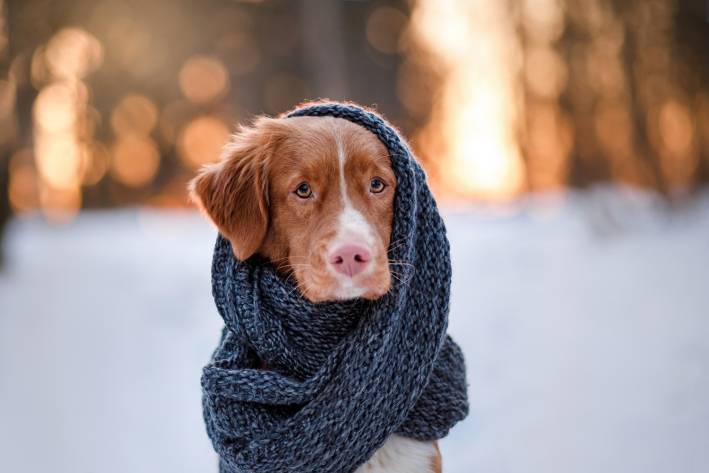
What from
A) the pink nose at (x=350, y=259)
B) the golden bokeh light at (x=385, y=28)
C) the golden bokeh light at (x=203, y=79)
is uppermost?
the golden bokeh light at (x=385, y=28)

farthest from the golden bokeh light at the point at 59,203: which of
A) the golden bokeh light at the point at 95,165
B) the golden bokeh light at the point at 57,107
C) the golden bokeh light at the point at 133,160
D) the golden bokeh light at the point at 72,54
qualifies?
the golden bokeh light at the point at 72,54

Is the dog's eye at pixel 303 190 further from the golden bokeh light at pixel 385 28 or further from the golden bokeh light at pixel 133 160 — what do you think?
the golden bokeh light at pixel 133 160

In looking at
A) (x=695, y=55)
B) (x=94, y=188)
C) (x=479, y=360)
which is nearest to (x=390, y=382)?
(x=479, y=360)

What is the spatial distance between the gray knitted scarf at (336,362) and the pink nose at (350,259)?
0.90 ft

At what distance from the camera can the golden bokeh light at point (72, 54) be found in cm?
1305

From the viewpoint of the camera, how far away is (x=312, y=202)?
2.84m

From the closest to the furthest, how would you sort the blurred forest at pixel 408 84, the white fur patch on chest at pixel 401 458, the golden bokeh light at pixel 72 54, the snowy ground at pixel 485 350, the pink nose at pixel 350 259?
1. the pink nose at pixel 350 259
2. the white fur patch on chest at pixel 401 458
3. the snowy ground at pixel 485 350
4. the golden bokeh light at pixel 72 54
5. the blurred forest at pixel 408 84

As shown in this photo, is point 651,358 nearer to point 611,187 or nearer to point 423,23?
point 611,187

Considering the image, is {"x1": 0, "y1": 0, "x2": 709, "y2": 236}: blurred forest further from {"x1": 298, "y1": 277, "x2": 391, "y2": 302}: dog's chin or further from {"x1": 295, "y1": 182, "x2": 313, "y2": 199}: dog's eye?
{"x1": 298, "y1": 277, "x2": 391, "y2": 302}: dog's chin

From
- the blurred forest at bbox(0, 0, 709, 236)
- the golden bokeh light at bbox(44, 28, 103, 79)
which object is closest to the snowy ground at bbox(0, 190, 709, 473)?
the blurred forest at bbox(0, 0, 709, 236)

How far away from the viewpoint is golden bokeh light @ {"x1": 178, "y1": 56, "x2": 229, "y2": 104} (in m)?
17.7

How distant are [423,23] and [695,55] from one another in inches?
297

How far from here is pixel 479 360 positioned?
21.9 ft

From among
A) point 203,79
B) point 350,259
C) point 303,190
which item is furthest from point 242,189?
point 203,79
